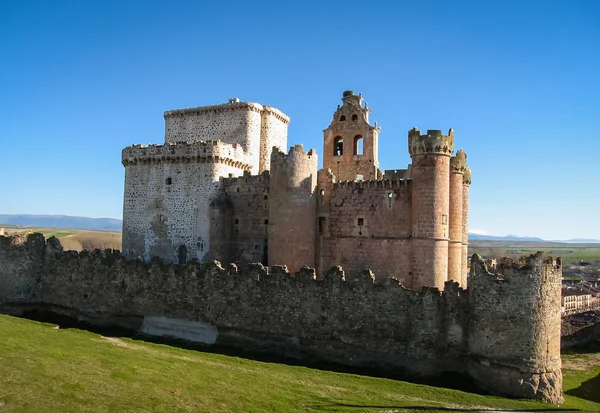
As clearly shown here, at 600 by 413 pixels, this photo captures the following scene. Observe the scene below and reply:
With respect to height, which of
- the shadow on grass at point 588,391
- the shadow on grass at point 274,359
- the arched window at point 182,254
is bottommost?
the shadow on grass at point 588,391

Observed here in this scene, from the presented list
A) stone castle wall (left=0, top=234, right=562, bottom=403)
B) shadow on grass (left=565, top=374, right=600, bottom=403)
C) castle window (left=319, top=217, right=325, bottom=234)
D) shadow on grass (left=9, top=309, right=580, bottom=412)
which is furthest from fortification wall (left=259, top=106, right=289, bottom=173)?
shadow on grass (left=565, top=374, right=600, bottom=403)

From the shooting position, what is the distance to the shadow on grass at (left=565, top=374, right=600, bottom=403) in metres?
24.9

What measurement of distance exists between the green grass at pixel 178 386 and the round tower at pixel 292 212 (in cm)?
728

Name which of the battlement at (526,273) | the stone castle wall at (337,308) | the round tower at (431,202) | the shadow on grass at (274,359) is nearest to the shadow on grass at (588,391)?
the stone castle wall at (337,308)

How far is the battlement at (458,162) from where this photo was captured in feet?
100

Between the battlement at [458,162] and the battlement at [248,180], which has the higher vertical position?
the battlement at [458,162]

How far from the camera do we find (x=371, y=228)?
99.4 feet

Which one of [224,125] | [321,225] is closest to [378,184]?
[321,225]

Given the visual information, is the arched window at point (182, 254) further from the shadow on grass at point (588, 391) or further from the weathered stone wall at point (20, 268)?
the shadow on grass at point (588, 391)

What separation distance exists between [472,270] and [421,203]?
6706mm

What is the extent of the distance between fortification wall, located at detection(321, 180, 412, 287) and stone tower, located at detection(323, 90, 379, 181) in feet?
16.0

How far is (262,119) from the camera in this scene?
39.6m

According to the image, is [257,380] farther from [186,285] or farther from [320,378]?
[186,285]

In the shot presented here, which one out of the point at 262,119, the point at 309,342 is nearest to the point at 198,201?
the point at 262,119
